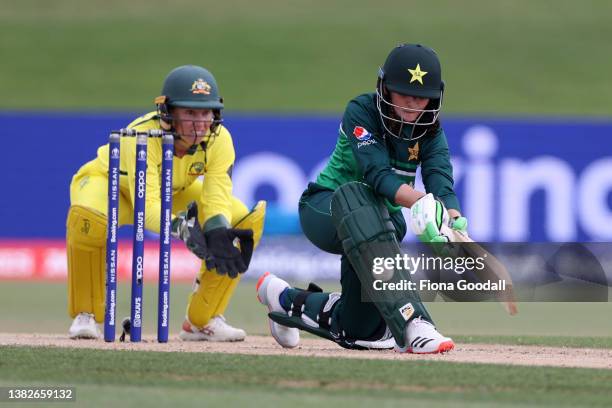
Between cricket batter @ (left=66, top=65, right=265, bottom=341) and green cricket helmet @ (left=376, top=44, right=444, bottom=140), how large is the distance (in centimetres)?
98

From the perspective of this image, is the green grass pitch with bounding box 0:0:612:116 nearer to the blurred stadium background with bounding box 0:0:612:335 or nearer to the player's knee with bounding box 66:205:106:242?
the blurred stadium background with bounding box 0:0:612:335

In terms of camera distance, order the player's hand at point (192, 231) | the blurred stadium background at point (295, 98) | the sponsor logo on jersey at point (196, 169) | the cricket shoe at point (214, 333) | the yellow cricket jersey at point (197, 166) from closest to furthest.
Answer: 1. the player's hand at point (192, 231)
2. the yellow cricket jersey at point (197, 166)
3. the sponsor logo on jersey at point (196, 169)
4. the cricket shoe at point (214, 333)
5. the blurred stadium background at point (295, 98)

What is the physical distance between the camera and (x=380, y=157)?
20.8 ft

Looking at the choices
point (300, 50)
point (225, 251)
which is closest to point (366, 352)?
point (225, 251)

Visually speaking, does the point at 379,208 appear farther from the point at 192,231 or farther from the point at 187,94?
the point at 187,94

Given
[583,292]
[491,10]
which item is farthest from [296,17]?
[583,292]

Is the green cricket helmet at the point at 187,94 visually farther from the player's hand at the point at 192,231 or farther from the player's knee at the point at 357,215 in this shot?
the player's knee at the point at 357,215

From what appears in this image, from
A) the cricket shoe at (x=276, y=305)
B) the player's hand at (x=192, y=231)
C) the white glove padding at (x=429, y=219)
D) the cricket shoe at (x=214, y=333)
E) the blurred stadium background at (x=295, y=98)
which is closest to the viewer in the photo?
the white glove padding at (x=429, y=219)

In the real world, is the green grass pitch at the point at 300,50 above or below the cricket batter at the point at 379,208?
above

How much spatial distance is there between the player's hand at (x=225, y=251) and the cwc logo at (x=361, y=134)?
2.64 ft

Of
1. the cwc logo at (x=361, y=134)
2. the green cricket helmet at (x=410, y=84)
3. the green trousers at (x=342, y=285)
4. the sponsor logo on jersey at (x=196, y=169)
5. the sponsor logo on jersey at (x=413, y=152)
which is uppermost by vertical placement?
the green cricket helmet at (x=410, y=84)

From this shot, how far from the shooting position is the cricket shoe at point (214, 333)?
24.5 feet

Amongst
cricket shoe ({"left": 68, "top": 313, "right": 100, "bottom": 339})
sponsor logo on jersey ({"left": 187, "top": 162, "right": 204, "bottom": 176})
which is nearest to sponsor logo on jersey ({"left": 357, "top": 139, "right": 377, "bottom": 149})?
sponsor logo on jersey ({"left": 187, "top": 162, "right": 204, "bottom": 176})

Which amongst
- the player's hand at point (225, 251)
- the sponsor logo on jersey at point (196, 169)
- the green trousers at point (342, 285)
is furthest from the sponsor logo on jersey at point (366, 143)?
the sponsor logo on jersey at point (196, 169)
